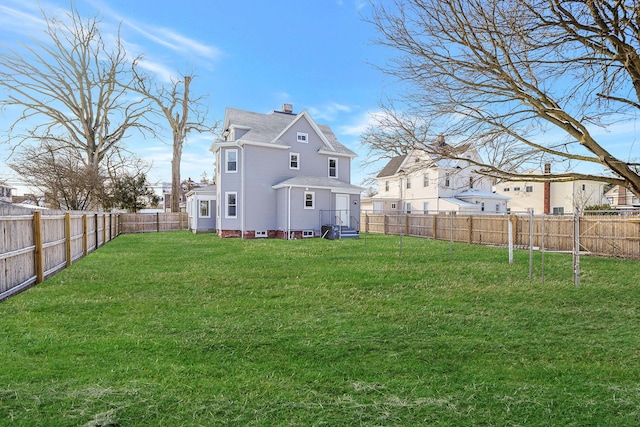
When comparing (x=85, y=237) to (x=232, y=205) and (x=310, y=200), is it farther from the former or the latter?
(x=310, y=200)

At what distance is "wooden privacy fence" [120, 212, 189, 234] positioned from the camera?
87.1ft

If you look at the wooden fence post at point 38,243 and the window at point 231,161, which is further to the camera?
the window at point 231,161

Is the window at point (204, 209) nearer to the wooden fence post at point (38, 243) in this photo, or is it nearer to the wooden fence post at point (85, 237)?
the wooden fence post at point (85, 237)

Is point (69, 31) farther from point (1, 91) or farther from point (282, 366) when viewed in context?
point (282, 366)

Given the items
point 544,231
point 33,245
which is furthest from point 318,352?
point 544,231

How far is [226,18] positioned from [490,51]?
1006 centimetres

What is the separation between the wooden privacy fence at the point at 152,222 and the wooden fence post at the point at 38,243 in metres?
19.6

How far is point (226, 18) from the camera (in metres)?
12.6

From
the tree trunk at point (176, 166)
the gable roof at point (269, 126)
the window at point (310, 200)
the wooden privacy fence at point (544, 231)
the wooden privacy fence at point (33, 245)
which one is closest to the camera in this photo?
the wooden privacy fence at point (33, 245)

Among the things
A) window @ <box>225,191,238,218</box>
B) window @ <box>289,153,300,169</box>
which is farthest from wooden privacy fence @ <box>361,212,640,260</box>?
window @ <box>225,191,238,218</box>

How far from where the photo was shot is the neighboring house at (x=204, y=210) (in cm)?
2503

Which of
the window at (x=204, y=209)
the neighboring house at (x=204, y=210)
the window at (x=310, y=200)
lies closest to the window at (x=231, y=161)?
the neighboring house at (x=204, y=210)

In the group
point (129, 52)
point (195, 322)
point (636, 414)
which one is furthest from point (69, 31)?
point (636, 414)

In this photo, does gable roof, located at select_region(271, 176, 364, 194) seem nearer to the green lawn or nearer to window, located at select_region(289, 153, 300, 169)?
A: window, located at select_region(289, 153, 300, 169)
